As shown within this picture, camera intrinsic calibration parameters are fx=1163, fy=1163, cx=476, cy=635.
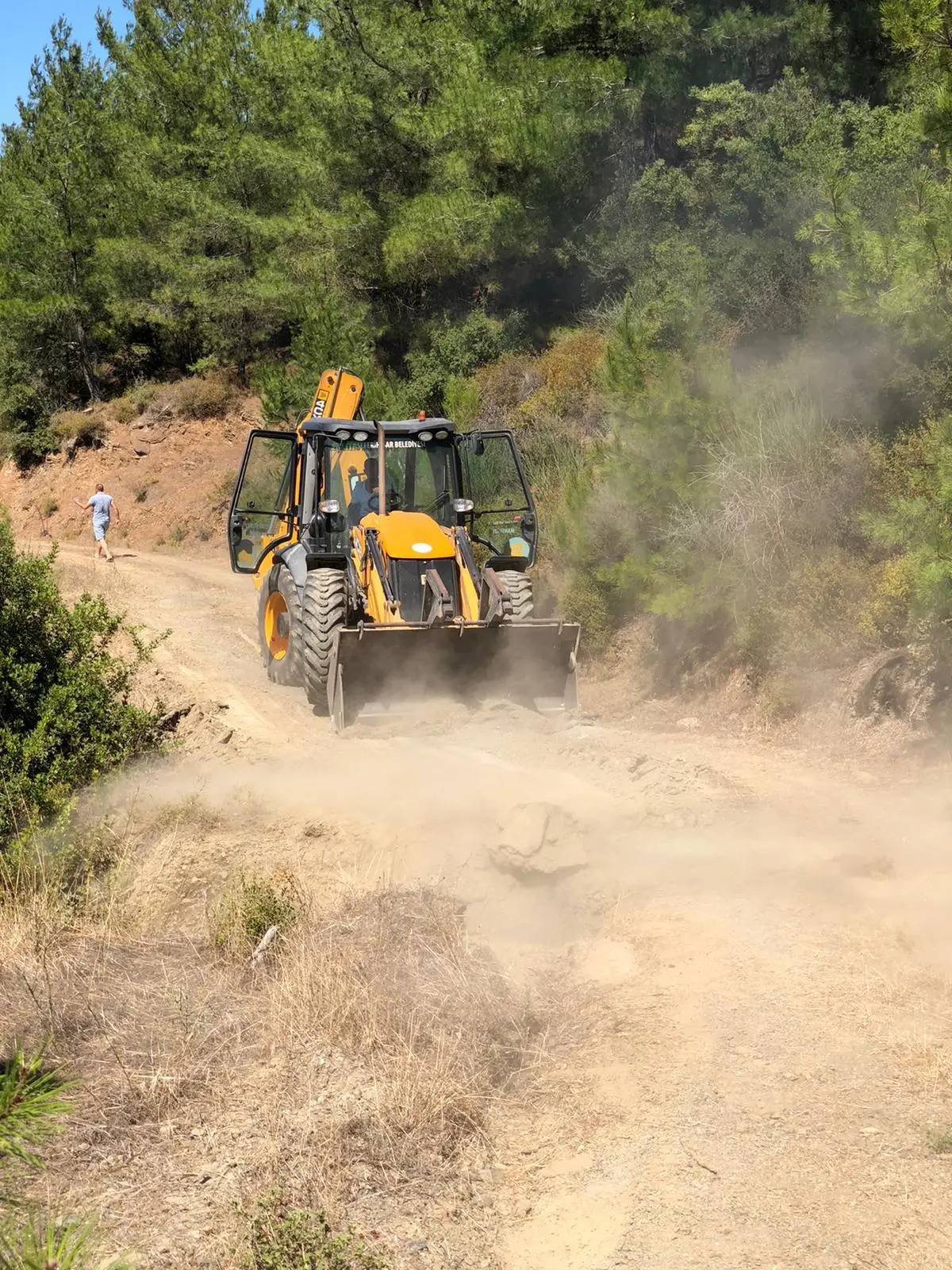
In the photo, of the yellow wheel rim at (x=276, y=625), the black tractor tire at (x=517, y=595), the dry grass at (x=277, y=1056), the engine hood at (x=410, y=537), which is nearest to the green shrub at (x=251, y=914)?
the dry grass at (x=277, y=1056)

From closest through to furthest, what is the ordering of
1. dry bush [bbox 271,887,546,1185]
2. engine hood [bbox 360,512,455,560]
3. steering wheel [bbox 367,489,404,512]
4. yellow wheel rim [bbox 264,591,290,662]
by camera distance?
dry bush [bbox 271,887,546,1185] < engine hood [bbox 360,512,455,560] < steering wheel [bbox 367,489,404,512] < yellow wheel rim [bbox 264,591,290,662]

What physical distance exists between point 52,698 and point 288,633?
3971mm

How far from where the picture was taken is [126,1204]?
431 centimetres

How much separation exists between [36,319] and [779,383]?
25.2 metres

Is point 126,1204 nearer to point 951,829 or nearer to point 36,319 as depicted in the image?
point 951,829

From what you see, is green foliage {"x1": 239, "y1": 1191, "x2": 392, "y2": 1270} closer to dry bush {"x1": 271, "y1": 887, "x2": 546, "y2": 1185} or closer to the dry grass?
the dry grass

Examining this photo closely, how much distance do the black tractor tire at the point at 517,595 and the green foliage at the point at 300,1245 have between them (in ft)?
23.5

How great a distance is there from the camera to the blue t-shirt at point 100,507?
2144 centimetres

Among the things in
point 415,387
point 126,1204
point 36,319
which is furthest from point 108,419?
point 126,1204

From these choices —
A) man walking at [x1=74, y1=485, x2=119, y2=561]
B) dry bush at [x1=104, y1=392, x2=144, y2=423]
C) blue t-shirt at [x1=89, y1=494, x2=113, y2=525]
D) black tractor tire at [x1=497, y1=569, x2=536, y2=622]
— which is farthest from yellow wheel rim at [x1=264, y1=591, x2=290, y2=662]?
dry bush at [x1=104, y1=392, x2=144, y2=423]

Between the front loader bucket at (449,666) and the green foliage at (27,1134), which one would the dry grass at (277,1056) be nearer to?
the green foliage at (27,1134)

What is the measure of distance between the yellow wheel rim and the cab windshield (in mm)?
1439

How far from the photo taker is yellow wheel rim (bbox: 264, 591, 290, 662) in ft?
41.0

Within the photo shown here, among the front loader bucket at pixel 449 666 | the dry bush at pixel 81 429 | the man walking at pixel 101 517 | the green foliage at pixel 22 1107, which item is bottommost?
the front loader bucket at pixel 449 666
